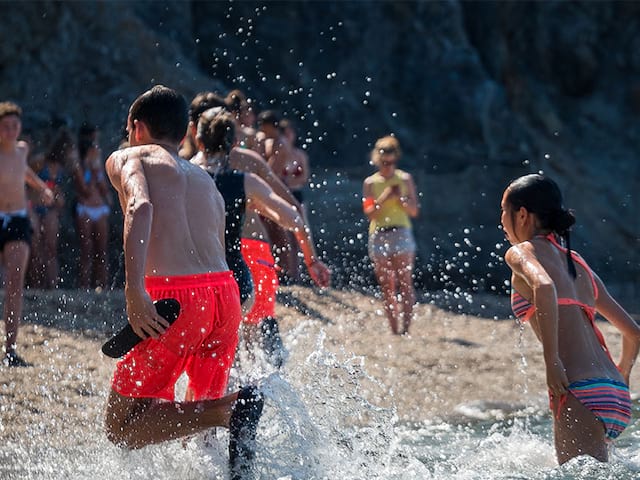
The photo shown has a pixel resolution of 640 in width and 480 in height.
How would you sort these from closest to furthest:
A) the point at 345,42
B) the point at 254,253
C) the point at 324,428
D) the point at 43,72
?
1. the point at 324,428
2. the point at 254,253
3. the point at 43,72
4. the point at 345,42

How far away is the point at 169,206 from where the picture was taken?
421 centimetres

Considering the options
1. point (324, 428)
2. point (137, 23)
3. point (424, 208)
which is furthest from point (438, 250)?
point (324, 428)

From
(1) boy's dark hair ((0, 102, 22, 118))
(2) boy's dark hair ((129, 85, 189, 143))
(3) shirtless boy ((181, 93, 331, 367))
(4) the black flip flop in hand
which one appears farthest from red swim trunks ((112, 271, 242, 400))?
(1) boy's dark hair ((0, 102, 22, 118))

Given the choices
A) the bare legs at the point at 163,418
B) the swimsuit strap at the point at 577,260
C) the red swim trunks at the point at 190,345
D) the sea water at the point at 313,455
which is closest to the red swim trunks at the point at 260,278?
the sea water at the point at 313,455

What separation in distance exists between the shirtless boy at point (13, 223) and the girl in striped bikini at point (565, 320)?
361 cm

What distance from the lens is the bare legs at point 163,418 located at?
167 inches

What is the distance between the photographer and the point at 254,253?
6.10 meters

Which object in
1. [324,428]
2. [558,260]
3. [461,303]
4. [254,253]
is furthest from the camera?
[461,303]

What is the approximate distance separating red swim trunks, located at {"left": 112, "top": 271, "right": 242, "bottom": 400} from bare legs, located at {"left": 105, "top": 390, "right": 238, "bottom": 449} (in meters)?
0.07

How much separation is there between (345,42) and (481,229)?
3653mm

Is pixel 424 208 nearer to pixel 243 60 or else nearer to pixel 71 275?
pixel 243 60

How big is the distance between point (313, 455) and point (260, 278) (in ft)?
5.13

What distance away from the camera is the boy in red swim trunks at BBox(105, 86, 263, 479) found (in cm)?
417

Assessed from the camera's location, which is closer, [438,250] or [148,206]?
[148,206]
